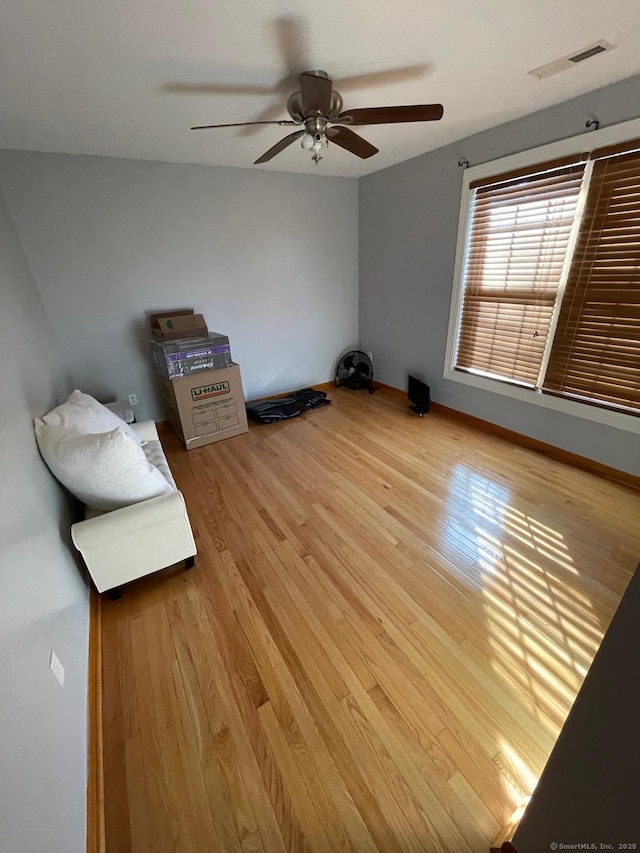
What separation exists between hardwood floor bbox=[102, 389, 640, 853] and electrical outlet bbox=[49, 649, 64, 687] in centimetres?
30

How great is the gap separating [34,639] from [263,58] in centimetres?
245

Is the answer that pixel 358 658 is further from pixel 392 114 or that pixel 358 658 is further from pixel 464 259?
pixel 464 259

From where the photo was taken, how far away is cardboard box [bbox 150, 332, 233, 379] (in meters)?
2.82

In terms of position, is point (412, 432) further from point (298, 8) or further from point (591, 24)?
point (298, 8)

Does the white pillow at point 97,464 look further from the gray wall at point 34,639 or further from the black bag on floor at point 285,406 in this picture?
the black bag on floor at point 285,406

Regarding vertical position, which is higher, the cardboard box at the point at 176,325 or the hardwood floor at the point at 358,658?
the cardboard box at the point at 176,325

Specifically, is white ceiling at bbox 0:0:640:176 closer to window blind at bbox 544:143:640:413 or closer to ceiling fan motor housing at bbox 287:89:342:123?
ceiling fan motor housing at bbox 287:89:342:123

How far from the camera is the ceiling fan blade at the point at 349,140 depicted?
1864mm

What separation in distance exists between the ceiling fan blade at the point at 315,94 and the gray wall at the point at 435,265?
165 centimetres

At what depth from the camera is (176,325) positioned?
308 centimetres

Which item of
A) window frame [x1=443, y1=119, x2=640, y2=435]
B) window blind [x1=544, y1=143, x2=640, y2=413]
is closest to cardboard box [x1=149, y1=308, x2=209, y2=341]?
window frame [x1=443, y1=119, x2=640, y2=435]

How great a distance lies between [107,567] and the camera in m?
1.56

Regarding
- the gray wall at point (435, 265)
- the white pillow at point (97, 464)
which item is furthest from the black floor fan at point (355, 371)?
the white pillow at point (97, 464)

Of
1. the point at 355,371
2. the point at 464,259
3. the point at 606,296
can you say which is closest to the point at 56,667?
the point at 606,296
